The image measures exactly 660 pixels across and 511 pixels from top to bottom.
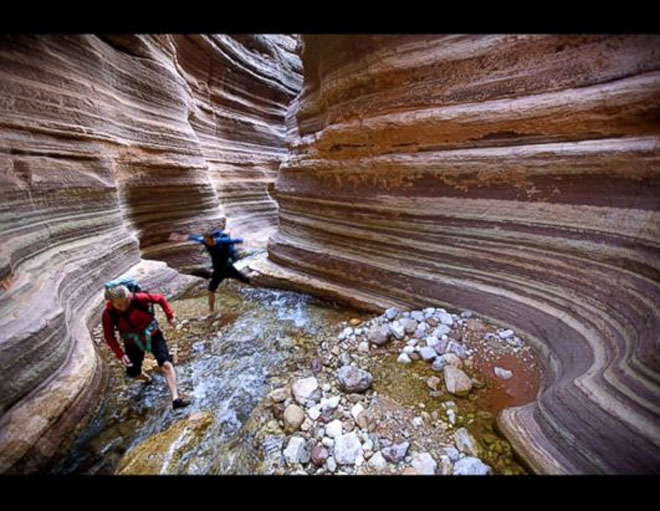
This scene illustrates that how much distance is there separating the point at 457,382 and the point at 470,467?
787 mm

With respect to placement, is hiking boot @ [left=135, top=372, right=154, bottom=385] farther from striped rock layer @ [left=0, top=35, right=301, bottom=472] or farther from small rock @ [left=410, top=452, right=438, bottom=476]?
small rock @ [left=410, top=452, right=438, bottom=476]

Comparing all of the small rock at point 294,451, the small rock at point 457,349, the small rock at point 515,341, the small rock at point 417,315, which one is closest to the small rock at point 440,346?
the small rock at point 457,349

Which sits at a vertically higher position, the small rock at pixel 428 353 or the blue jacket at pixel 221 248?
the blue jacket at pixel 221 248

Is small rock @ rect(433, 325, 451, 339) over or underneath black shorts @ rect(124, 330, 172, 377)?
underneath

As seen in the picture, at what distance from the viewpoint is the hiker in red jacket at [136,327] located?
102 inches

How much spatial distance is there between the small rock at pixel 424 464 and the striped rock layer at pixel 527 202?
0.62 m

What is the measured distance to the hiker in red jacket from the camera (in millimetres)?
2578

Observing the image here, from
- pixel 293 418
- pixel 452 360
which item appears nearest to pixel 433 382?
pixel 452 360

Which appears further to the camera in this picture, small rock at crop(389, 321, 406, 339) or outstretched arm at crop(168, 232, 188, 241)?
outstretched arm at crop(168, 232, 188, 241)

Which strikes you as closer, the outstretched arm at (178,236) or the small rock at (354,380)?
the small rock at (354,380)

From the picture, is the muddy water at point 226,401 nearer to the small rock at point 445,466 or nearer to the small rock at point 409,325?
the small rock at point 445,466

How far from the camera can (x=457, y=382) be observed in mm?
2646

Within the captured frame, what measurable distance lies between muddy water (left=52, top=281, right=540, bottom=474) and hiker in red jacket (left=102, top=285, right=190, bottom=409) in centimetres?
32

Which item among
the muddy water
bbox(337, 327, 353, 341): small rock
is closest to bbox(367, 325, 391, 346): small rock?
the muddy water
